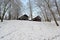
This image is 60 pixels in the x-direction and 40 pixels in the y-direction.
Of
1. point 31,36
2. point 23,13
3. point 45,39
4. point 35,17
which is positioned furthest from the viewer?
point 23,13

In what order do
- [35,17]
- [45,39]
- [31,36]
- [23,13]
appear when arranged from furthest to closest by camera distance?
→ [23,13], [35,17], [31,36], [45,39]

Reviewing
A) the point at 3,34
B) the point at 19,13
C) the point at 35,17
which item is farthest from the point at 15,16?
the point at 3,34

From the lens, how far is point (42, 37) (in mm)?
12844

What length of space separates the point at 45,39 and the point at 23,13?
31.7 m

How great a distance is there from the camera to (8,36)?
13312 millimetres

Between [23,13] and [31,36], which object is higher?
[23,13]

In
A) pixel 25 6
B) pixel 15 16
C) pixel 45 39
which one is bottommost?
pixel 45 39

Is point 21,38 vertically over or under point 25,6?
under

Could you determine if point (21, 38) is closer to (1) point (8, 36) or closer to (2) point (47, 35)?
(1) point (8, 36)

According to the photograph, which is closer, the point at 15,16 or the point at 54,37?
the point at 54,37

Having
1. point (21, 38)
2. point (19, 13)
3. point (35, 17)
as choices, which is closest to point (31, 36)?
point (21, 38)

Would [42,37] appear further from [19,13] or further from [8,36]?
[19,13]

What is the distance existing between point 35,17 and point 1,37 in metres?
26.7

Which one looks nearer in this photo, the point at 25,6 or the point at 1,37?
the point at 1,37
